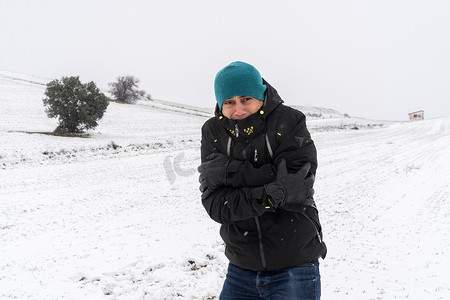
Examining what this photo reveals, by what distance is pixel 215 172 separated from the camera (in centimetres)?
212

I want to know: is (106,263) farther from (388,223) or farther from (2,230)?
(388,223)

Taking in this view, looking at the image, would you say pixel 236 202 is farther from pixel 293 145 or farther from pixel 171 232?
pixel 171 232

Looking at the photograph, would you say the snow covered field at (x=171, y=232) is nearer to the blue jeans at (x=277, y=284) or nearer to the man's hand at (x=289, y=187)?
the blue jeans at (x=277, y=284)

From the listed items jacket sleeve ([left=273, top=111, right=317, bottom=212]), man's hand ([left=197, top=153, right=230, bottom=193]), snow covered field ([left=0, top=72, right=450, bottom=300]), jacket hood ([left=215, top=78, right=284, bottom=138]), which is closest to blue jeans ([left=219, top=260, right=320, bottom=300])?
jacket sleeve ([left=273, top=111, right=317, bottom=212])

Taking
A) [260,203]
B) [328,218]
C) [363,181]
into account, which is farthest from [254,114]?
[363,181]

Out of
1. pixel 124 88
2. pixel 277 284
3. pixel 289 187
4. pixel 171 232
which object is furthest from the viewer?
pixel 124 88

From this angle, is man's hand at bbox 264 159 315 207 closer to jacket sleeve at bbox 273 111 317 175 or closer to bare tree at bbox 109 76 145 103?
jacket sleeve at bbox 273 111 317 175

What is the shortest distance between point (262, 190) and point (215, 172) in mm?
339

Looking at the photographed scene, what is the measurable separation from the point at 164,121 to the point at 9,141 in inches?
950

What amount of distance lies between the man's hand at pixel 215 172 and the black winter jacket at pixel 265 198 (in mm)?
50

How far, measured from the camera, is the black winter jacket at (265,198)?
2.02 m

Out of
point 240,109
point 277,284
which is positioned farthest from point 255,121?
point 277,284

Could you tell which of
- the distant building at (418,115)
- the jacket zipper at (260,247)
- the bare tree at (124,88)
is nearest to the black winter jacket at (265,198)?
the jacket zipper at (260,247)

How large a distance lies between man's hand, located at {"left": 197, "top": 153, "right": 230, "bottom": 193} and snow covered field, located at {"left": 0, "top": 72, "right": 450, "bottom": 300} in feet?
10.8
